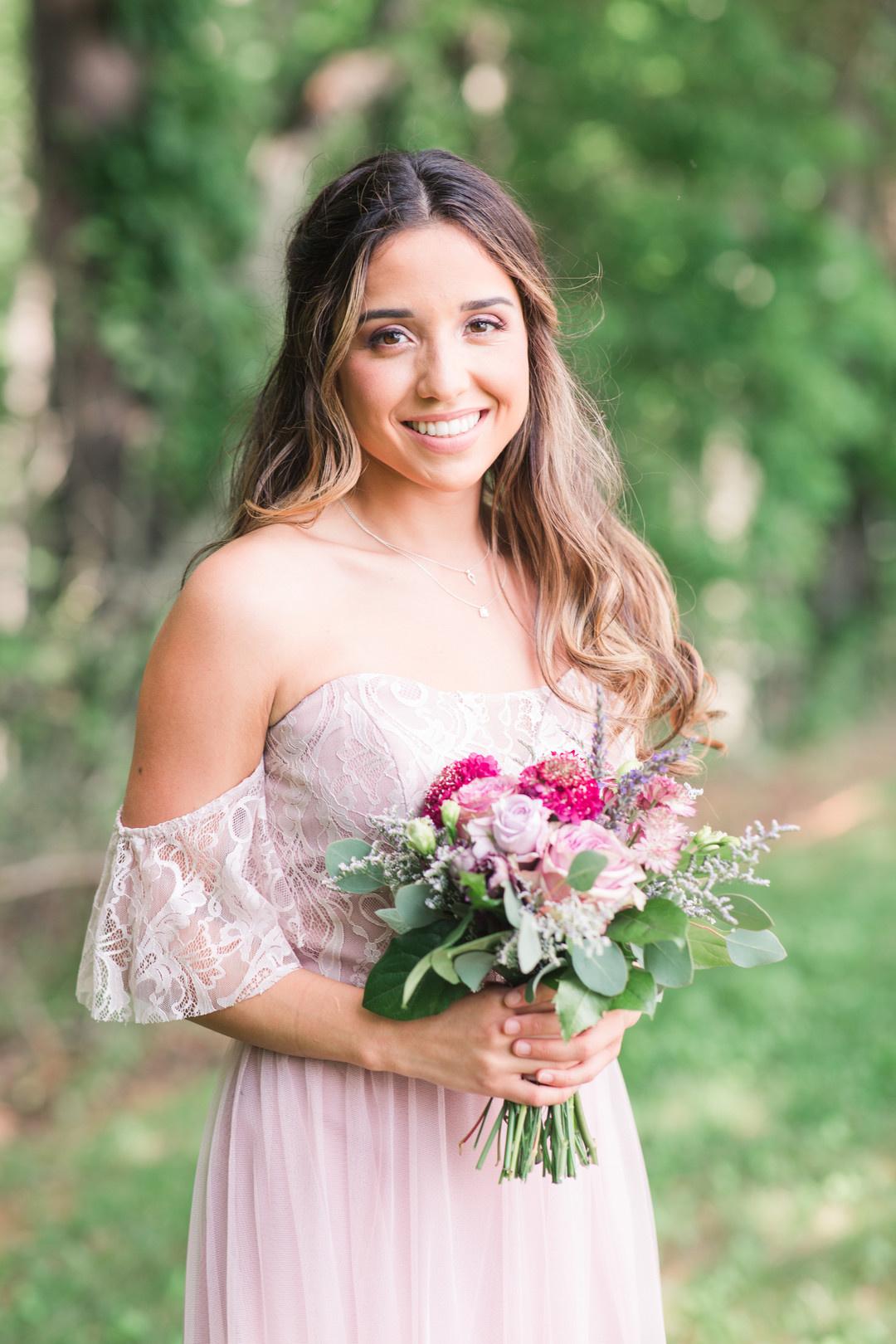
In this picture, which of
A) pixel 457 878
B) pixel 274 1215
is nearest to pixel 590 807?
pixel 457 878

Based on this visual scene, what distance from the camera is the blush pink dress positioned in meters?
1.97

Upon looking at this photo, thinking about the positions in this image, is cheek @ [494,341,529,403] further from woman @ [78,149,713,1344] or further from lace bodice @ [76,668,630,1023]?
lace bodice @ [76,668,630,1023]

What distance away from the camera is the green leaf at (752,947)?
6.20 ft

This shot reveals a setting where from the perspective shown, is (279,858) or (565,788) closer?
(565,788)

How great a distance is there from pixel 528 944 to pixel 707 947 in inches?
16.9

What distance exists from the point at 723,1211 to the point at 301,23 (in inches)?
312

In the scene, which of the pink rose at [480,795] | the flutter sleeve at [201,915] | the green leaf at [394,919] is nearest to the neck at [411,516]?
the flutter sleeve at [201,915]

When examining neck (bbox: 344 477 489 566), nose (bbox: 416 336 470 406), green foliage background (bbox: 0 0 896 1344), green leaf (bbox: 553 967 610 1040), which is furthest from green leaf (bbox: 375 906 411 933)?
green foliage background (bbox: 0 0 896 1344)

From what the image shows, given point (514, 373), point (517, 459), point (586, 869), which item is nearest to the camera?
point (586, 869)

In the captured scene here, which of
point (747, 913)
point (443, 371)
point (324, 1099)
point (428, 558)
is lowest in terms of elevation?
point (324, 1099)

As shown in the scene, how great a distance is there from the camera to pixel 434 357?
2.08 metres

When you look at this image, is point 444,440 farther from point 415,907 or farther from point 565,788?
point 415,907

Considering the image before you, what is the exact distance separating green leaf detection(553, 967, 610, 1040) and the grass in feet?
7.79

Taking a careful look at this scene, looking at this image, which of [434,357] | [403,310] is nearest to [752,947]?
[434,357]
